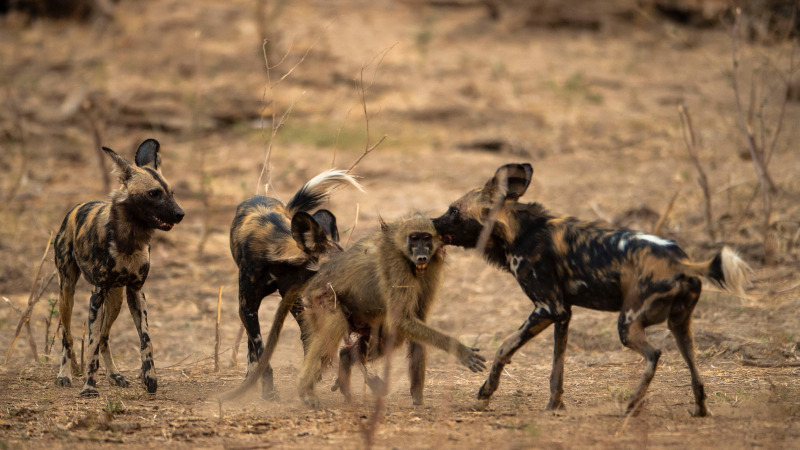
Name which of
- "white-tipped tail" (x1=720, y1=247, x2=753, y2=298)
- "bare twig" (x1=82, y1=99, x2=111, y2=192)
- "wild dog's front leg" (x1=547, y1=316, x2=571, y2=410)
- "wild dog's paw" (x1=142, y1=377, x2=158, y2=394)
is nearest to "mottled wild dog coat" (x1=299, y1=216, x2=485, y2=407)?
"wild dog's front leg" (x1=547, y1=316, x2=571, y2=410)

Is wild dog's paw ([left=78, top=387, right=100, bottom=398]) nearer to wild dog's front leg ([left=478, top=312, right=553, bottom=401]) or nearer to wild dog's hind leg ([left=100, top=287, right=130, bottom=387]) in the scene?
wild dog's hind leg ([left=100, top=287, right=130, bottom=387])

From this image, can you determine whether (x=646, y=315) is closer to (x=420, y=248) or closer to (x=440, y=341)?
(x=440, y=341)

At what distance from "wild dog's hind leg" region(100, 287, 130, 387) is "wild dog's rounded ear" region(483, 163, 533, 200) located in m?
3.17

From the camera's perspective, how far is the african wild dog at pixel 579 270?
5027 mm

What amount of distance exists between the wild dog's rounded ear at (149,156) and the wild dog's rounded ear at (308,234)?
132cm

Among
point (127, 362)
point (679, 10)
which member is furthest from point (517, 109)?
point (127, 362)

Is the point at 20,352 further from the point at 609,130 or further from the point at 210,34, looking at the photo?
the point at 210,34

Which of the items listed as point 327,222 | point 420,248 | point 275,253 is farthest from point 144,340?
point 420,248

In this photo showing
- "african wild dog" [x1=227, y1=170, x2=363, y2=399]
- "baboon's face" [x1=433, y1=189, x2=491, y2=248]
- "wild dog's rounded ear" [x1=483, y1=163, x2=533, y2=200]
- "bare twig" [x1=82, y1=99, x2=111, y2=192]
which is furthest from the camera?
"bare twig" [x1=82, y1=99, x2=111, y2=192]

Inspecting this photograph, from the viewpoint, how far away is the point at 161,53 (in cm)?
1728

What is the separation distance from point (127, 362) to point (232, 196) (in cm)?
532

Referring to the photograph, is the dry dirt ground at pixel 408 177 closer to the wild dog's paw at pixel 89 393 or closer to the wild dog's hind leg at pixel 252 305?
the wild dog's paw at pixel 89 393

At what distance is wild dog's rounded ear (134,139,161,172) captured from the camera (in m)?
6.64

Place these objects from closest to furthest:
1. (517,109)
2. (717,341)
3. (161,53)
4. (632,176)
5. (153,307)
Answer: (717,341)
(153,307)
(632,176)
(517,109)
(161,53)
